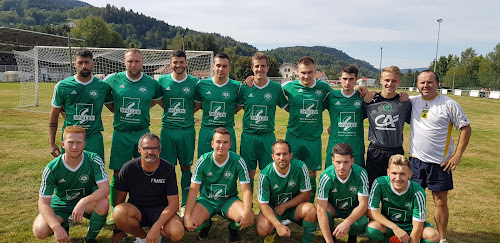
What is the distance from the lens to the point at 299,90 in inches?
177

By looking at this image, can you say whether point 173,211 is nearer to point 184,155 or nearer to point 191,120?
point 184,155

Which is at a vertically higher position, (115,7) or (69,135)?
(115,7)

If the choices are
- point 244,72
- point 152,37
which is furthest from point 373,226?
point 152,37

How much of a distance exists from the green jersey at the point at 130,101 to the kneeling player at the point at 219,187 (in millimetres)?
1111

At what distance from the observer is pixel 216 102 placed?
4469mm

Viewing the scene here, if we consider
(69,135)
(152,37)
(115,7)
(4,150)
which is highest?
(115,7)

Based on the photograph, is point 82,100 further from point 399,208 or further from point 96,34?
point 96,34

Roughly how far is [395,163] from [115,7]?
637ft

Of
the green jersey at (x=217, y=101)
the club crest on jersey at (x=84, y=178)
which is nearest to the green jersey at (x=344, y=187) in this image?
the green jersey at (x=217, y=101)

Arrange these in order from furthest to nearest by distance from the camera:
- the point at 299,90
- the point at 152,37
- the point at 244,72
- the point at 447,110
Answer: the point at 152,37, the point at 244,72, the point at 299,90, the point at 447,110

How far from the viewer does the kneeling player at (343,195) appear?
3467 mm

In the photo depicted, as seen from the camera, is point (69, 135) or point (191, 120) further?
point (191, 120)

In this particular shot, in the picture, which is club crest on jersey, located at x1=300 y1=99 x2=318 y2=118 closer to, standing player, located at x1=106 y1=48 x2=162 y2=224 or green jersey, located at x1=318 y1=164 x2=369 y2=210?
green jersey, located at x1=318 y1=164 x2=369 y2=210

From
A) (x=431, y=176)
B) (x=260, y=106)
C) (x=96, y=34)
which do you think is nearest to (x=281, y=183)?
(x=260, y=106)
